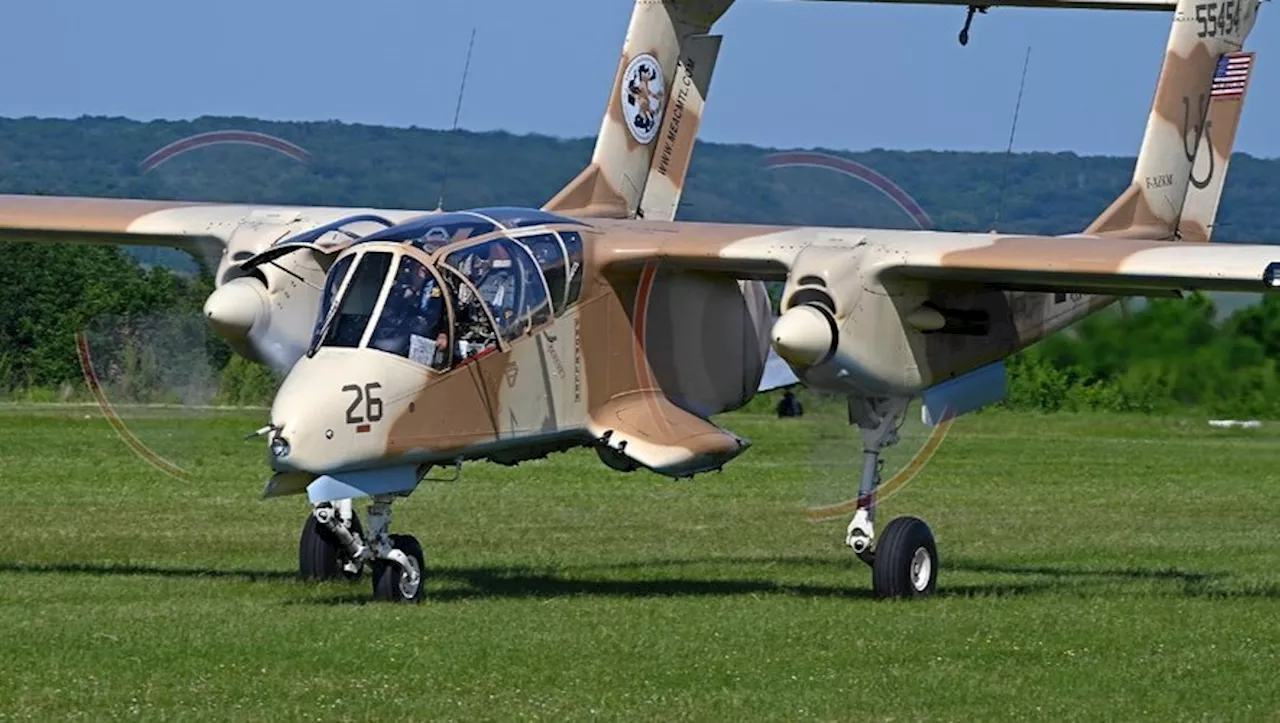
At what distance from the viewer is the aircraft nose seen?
1922 centimetres

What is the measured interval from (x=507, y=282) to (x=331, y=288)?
4.37 feet

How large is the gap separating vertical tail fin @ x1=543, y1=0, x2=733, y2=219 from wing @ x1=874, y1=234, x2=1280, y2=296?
6204 millimetres

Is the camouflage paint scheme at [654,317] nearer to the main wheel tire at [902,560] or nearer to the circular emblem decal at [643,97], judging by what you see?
the main wheel tire at [902,560]

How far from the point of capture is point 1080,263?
18.2 meters

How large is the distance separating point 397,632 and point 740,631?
7.34ft

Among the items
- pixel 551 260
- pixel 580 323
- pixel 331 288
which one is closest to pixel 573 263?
pixel 551 260

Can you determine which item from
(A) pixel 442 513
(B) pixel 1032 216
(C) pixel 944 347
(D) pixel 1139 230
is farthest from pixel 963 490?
(B) pixel 1032 216

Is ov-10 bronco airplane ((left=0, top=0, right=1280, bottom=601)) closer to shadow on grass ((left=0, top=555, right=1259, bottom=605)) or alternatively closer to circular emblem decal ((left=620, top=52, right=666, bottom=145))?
shadow on grass ((left=0, top=555, right=1259, bottom=605))

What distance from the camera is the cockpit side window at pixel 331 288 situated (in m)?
17.3

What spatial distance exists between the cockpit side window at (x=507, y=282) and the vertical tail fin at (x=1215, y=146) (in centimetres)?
744

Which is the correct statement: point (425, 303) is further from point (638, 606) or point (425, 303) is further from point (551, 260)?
point (638, 606)

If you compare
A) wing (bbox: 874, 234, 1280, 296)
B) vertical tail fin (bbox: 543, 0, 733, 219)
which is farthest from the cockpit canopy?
vertical tail fin (bbox: 543, 0, 733, 219)

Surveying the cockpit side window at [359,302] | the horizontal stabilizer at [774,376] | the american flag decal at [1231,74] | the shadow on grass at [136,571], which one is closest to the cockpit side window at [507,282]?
the cockpit side window at [359,302]

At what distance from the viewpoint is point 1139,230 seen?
898 inches
